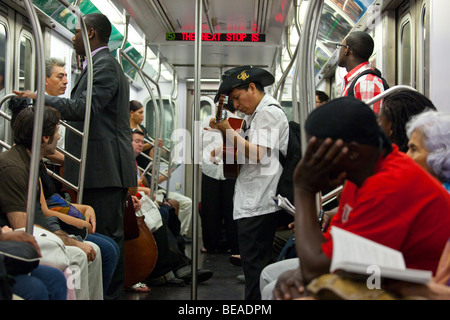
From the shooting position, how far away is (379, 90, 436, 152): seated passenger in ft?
7.61

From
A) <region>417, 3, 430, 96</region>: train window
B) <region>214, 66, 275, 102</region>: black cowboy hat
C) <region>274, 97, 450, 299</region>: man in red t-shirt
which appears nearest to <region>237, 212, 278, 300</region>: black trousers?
<region>214, 66, 275, 102</region>: black cowboy hat

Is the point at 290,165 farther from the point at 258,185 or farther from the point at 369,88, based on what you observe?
the point at 369,88

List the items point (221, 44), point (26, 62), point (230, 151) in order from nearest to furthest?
point (230, 151) → point (26, 62) → point (221, 44)

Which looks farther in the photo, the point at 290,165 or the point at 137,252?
the point at 137,252

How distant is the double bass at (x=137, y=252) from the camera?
398cm

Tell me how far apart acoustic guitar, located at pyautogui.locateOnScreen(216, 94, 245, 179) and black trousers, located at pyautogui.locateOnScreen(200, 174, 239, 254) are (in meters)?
2.92

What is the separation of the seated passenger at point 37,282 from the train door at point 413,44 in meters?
2.65

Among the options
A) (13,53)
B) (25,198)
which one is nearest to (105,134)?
(25,198)

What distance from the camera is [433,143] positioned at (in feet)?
6.52

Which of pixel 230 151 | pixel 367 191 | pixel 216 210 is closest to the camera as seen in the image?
pixel 367 191

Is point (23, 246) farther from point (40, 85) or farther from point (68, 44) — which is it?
point (68, 44)

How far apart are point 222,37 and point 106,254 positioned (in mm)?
2987
